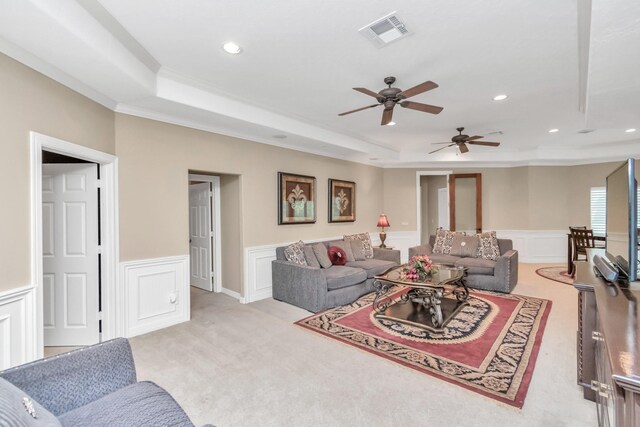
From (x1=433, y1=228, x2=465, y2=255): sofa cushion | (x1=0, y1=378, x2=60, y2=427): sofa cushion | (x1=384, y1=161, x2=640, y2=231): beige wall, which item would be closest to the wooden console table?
(x1=0, y1=378, x2=60, y2=427): sofa cushion

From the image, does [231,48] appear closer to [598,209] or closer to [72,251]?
[72,251]

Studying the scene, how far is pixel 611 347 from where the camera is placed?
104cm

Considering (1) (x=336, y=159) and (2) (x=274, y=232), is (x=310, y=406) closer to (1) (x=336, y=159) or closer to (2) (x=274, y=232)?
(2) (x=274, y=232)

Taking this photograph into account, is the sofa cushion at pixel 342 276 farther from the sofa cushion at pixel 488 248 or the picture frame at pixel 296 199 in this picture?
the sofa cushion at pixel 488 248

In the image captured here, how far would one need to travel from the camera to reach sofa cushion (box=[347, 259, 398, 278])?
4.91m

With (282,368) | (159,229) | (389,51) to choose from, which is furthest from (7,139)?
(389,51)

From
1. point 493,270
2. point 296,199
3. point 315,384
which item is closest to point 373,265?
point 296,199

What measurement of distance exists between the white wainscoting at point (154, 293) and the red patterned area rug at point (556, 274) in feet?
→ 20.8

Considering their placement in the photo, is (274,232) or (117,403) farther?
(274,232)

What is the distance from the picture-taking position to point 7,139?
207 cm

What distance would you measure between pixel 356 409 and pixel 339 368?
0.53 metres

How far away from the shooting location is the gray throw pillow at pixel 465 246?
220 inches

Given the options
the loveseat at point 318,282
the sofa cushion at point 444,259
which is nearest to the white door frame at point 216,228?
the loveseat at point 318,282

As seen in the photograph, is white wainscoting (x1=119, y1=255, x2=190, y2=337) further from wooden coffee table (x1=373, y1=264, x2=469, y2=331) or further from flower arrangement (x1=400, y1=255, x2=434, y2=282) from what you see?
flower arrangement (x1=400, y1=255, x2=434, y2=282)
